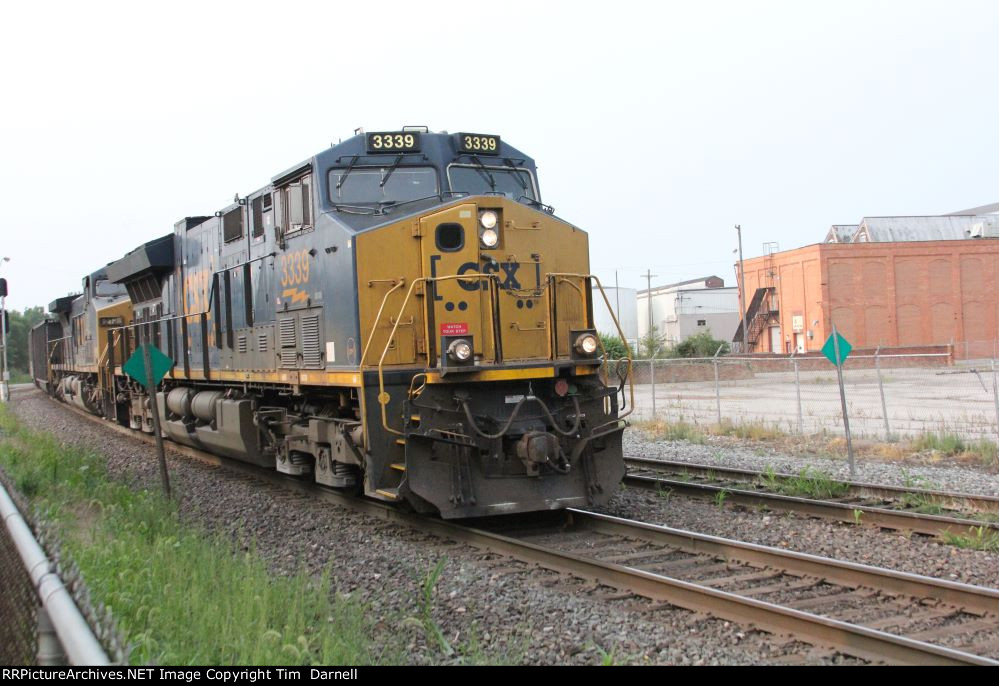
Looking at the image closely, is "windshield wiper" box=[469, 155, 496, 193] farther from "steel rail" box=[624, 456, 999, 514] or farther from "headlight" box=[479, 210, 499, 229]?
"steel rail" box=[624, 456, 999, 514]

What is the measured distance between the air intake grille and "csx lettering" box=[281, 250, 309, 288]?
47 centimetres

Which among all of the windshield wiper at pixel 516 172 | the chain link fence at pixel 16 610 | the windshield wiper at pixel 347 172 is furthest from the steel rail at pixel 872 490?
the chain link fence at pixel 16 610

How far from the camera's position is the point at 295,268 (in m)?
9.94

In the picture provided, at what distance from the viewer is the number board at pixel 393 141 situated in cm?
930

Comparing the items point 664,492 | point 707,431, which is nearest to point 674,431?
point 707,431

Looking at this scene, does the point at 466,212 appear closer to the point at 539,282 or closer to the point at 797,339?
the point at 539,282

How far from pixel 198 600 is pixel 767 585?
13.3 ft

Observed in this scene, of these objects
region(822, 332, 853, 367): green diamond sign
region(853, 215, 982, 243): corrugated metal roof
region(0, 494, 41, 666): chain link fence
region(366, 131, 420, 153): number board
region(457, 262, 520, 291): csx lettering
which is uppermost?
region(853, 215, 982, 243): corrugated metal roof

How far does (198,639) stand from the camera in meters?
4.85

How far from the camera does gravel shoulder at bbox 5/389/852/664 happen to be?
5.27 metres

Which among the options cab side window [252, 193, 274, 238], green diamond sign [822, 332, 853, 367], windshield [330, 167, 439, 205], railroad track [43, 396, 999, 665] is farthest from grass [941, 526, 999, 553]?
cab side window [252, 193, 274, 238]

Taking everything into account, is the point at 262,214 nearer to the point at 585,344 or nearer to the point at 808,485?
the point at 585,344
